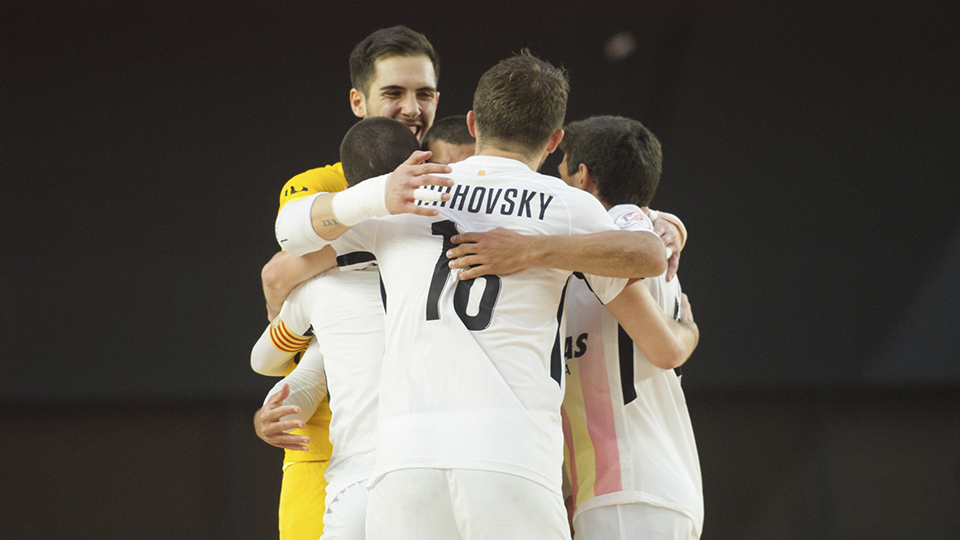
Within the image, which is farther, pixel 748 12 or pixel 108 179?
pixel 748 12

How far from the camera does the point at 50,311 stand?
540 centimetres

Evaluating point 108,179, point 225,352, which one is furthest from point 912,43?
point 108,179

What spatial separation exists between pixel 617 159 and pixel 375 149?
0.75 metres

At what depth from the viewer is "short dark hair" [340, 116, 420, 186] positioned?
1987 millimetres

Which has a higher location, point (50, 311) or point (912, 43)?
point (912, 43)

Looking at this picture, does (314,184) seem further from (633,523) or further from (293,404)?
(633,523)

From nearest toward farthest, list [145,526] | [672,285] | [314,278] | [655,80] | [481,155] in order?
[481,155] → [314,278] → [672,285] → [145,526] → [655,80]

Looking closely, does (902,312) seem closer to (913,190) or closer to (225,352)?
(913,190)

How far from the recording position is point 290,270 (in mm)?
2123

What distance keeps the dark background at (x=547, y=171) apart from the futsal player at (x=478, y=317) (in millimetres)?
3882

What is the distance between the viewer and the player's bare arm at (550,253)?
1.75 m

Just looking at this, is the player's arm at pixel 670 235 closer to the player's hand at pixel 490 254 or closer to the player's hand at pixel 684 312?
the player's hand at pixel 684 312

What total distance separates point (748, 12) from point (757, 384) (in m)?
2.73

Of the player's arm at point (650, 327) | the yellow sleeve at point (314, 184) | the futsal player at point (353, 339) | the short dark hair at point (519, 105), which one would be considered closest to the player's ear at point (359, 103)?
the yellow sleeve at point (314, 184)
